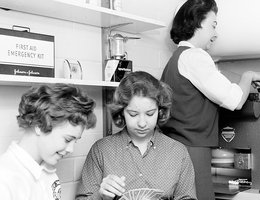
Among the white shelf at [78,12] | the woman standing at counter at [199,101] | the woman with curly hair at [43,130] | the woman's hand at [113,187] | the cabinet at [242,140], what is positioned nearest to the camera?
the woman with curly hair at [43,130]

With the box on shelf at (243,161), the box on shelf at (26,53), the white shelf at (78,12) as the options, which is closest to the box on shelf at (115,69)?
the white shelf at (78,12)

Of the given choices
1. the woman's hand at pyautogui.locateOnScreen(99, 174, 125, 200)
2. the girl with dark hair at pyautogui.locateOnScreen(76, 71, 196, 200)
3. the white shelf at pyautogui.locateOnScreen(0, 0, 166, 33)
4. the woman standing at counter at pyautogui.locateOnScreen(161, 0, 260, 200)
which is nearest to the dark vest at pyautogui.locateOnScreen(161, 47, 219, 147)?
the woman standing at counter at pyautogui.locateOnScreen(161, 0, 260, 200)

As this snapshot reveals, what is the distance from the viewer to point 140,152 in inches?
71.6

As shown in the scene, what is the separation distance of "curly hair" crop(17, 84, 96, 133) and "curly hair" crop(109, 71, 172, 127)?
268 millimetres

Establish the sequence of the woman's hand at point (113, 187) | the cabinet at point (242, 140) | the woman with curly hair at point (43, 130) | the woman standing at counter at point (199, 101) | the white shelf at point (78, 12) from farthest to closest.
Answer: the cabinet at point (242, 140) < the woman standing at counter at point (199, 101) < the white shelf at point (78, 12) < the woman's hand at point (113, 187) < the woman with curly hair at point (43, 130)

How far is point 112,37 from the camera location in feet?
6.87

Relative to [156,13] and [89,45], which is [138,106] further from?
[156,13]

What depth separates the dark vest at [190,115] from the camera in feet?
6.64

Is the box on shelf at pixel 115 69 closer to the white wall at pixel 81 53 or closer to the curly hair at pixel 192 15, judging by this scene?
the white wall at pixel 81 53

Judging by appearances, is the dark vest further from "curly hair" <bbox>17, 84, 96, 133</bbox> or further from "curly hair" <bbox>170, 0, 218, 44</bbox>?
"curly hair" <bbox>17, 84, 96, 133</bbox>

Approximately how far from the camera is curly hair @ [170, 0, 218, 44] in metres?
2.19

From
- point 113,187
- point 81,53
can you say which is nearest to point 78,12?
point 81,53

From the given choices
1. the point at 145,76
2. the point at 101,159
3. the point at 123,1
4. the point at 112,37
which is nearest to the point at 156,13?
the point at 123,1

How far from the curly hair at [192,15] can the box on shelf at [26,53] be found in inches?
32.0
